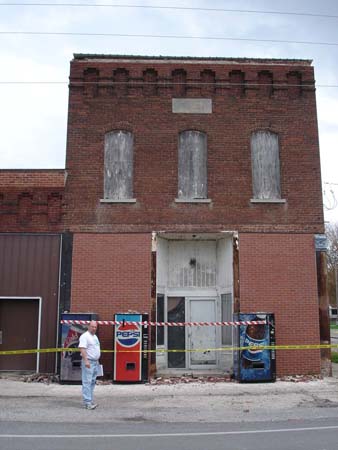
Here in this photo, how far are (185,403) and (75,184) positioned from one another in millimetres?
7548

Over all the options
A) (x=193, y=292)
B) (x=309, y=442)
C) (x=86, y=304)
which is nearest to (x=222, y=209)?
(x=193, y=292)

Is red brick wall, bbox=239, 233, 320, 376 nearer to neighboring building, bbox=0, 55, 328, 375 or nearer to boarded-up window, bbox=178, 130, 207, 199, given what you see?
neighboring building, bbox=0, 55, 328, 375

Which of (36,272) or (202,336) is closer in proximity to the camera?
(36,272)

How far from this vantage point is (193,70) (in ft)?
54.0

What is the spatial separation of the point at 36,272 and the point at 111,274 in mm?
2197

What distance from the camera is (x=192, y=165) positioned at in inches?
630

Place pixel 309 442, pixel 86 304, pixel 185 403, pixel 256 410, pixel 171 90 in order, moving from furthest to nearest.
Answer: pixel 171 90
pixel 86 304
pixel 185 403
pixel 256 410
pixel 309 442

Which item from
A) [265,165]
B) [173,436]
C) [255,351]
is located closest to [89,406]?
[173,436]

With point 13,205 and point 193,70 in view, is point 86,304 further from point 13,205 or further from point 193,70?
point 193,70

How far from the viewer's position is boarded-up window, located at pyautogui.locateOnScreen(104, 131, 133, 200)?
620 inches

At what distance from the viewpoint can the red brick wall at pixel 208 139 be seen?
15.6 meters

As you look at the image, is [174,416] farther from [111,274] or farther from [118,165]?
[118,165]

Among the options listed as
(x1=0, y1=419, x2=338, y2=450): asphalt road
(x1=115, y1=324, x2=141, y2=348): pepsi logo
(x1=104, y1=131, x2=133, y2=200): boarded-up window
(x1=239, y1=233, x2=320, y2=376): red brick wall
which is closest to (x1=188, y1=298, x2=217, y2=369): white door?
(x1=239, y1=233, x2=320, y2=376): red brick wall

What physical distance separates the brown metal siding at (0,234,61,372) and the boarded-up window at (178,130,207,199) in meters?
4.13
